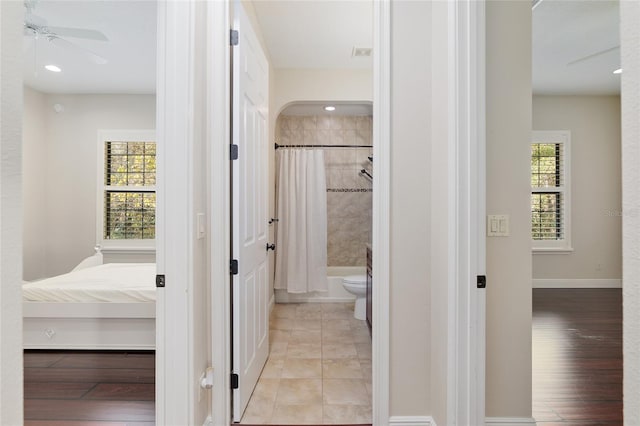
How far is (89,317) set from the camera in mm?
2924

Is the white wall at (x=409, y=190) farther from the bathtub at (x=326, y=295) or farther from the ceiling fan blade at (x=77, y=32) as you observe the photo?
the bathtub at (x=326, y=295)

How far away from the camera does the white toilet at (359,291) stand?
12.4 ft

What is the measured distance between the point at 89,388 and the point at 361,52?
12.1ft

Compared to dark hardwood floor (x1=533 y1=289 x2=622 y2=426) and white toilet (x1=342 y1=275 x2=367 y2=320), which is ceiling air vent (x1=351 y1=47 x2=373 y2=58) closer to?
white toilet (x1=342 y1=275 x2=367 y2=320)

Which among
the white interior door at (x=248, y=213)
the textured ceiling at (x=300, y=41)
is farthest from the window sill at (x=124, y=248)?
the white interior door at (x=248, y=213)

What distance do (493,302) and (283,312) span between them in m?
2.89

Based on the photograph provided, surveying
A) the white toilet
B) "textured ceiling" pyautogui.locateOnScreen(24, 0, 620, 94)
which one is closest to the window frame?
"textured ceiling" pyautogui.locateOnScreen(24, 0, 620, 94)

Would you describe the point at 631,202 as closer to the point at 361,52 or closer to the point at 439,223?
the point at 439,223

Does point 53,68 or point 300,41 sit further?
point 53,68

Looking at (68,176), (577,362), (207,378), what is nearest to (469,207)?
(207,378)

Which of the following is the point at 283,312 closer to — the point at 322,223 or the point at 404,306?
the point at 322,223

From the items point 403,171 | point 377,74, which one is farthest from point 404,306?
point 377,74

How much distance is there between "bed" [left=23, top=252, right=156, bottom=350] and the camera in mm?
2911

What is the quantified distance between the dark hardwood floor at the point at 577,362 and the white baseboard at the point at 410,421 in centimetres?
71
